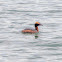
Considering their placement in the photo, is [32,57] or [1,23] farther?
[1,23]

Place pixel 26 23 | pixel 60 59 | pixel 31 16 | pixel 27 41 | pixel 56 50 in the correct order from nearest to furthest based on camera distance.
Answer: pixel 60 59
pixel 56 50
pixel 27 41
pixel 26 23
pixel 31 16

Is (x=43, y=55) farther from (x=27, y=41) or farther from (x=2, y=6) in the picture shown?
(x=2, y=6)

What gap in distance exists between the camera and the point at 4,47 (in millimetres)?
25484

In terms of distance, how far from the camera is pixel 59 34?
28.6 meters

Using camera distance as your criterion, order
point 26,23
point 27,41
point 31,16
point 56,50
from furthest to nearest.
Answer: point 31,16
point 26,23
point 27,41
point 56,50

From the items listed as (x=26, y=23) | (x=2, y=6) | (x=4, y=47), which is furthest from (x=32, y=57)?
(x=2, y=6)

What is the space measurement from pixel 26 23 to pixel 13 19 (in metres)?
1.87

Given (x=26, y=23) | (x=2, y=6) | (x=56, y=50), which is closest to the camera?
(x=56, y=50)

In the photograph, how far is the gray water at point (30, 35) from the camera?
78.7 feet

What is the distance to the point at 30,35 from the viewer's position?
28.9m

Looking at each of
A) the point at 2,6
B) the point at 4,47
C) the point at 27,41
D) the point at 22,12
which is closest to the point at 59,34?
the point at 27,41

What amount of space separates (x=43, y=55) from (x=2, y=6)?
15618 mm

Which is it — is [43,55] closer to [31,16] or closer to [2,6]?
[31,16]

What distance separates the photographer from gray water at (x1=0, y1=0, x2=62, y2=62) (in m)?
24.0
